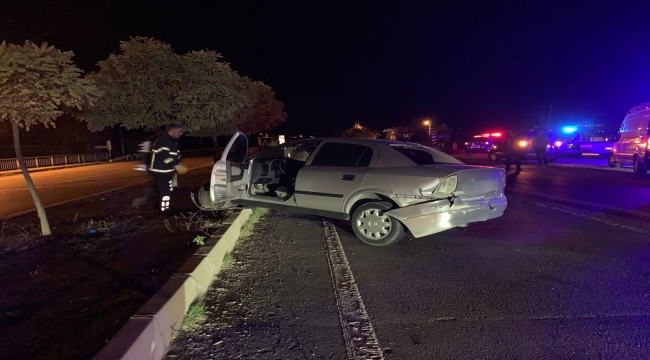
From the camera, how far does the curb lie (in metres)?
2.57

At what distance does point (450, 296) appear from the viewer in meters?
3.86

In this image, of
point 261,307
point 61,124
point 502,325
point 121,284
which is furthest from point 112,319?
point 61,124

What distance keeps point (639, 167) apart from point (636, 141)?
0.92 metres

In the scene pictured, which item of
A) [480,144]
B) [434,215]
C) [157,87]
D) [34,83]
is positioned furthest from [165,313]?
[480,144]

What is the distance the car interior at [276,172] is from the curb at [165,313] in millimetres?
2337

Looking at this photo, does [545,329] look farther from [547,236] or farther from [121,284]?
[121,284]

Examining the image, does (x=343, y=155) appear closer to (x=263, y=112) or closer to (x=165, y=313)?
(x=165, y=313)

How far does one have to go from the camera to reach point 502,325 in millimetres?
3273

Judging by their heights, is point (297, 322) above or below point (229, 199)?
below

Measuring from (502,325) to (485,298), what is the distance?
522mm

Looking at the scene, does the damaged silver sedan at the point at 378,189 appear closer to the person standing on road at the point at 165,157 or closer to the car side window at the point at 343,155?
the car side window at the point at 343,155

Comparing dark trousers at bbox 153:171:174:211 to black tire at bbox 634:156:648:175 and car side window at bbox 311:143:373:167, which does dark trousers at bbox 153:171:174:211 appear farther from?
black tire at bbox 634:156:648:175

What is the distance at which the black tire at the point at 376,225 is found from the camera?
5.33 m

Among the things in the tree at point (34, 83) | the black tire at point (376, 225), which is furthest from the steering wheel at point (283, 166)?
the tree at point (34, 83)
